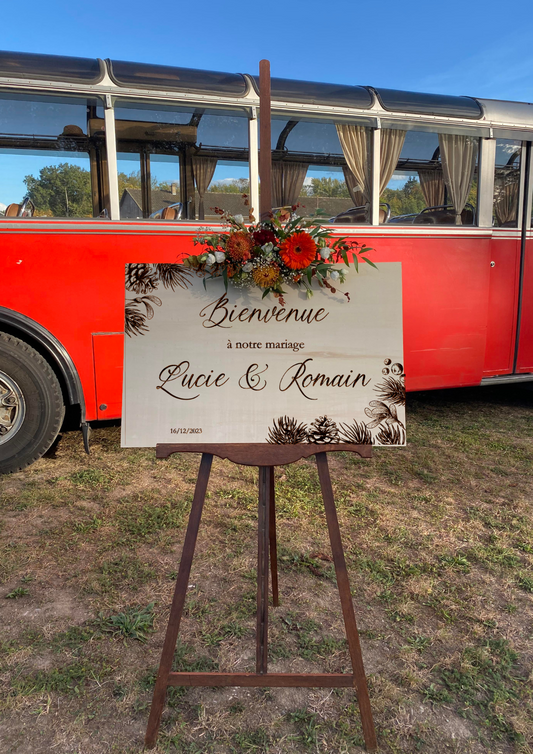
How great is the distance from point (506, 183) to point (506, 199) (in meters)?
0.14

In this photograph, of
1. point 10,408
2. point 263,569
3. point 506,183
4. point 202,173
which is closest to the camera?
point 263,569

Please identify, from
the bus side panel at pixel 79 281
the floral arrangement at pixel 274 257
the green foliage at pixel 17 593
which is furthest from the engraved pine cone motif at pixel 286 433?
the bus side panel at pixel 79 281

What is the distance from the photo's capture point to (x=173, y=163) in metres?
4.02

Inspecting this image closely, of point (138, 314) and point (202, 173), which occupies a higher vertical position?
point (202, 173)

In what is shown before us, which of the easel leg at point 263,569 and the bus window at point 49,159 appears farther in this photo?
the bus window at point 49,159

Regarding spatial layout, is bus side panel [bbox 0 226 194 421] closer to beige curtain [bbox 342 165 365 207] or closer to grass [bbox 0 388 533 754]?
grass [bbox 0 388 533 754]

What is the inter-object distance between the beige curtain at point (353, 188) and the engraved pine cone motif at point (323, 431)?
10.3ft

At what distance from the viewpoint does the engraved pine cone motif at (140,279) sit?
5.95 ft

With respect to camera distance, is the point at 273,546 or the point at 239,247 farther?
the point at 273,546

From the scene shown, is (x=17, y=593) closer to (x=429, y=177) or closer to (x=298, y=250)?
(x=298, y=250)

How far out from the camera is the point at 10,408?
12.6 feet

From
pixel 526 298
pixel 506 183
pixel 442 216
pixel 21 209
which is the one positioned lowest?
pixel 526 298

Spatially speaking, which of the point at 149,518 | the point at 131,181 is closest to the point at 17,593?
the point at 149,518

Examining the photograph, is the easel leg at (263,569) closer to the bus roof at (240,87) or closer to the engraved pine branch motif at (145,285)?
the engraved pine branch motif at (145,285)
